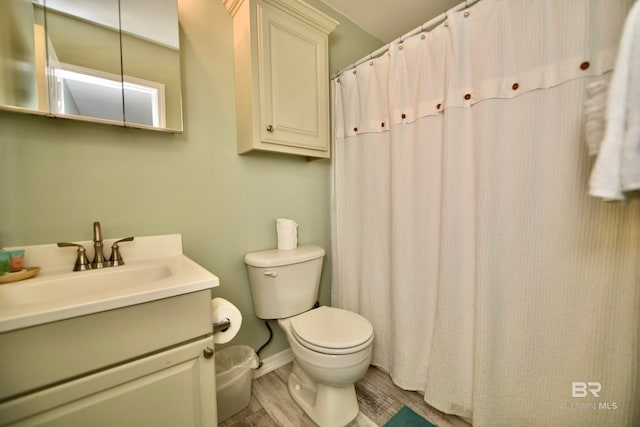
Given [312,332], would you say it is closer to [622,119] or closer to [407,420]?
[407,420]

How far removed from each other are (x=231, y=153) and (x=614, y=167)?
4.68 ft

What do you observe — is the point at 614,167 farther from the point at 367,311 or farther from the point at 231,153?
the point at 231,153

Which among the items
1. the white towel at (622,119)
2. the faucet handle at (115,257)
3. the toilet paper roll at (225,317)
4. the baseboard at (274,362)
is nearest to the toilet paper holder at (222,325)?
the toilet paper roll at (225,317)

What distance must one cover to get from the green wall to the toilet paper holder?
1.41 feet

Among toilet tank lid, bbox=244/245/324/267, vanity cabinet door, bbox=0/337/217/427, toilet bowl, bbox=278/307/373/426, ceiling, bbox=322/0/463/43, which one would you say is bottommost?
toilet bowl, bbox=278/307/373/426

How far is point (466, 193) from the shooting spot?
1.05 meters

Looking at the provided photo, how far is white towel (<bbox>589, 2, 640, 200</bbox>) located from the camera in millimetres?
617

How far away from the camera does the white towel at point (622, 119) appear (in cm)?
62

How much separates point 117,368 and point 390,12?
7.44 ft

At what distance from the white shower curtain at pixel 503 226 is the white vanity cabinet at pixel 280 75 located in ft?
1.05

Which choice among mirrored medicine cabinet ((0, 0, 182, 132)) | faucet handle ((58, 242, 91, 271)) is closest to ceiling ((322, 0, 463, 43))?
mirrored medicine cabinet ((0, 0, 182, 132))

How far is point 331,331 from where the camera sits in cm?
115

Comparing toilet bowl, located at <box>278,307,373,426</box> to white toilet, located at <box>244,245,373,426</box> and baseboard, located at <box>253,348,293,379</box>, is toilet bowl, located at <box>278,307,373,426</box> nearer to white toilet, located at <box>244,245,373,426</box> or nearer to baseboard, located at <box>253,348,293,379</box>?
white toilet, located at <box>244,245,373,426</box>

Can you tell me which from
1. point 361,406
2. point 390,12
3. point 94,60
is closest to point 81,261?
point 94,60
